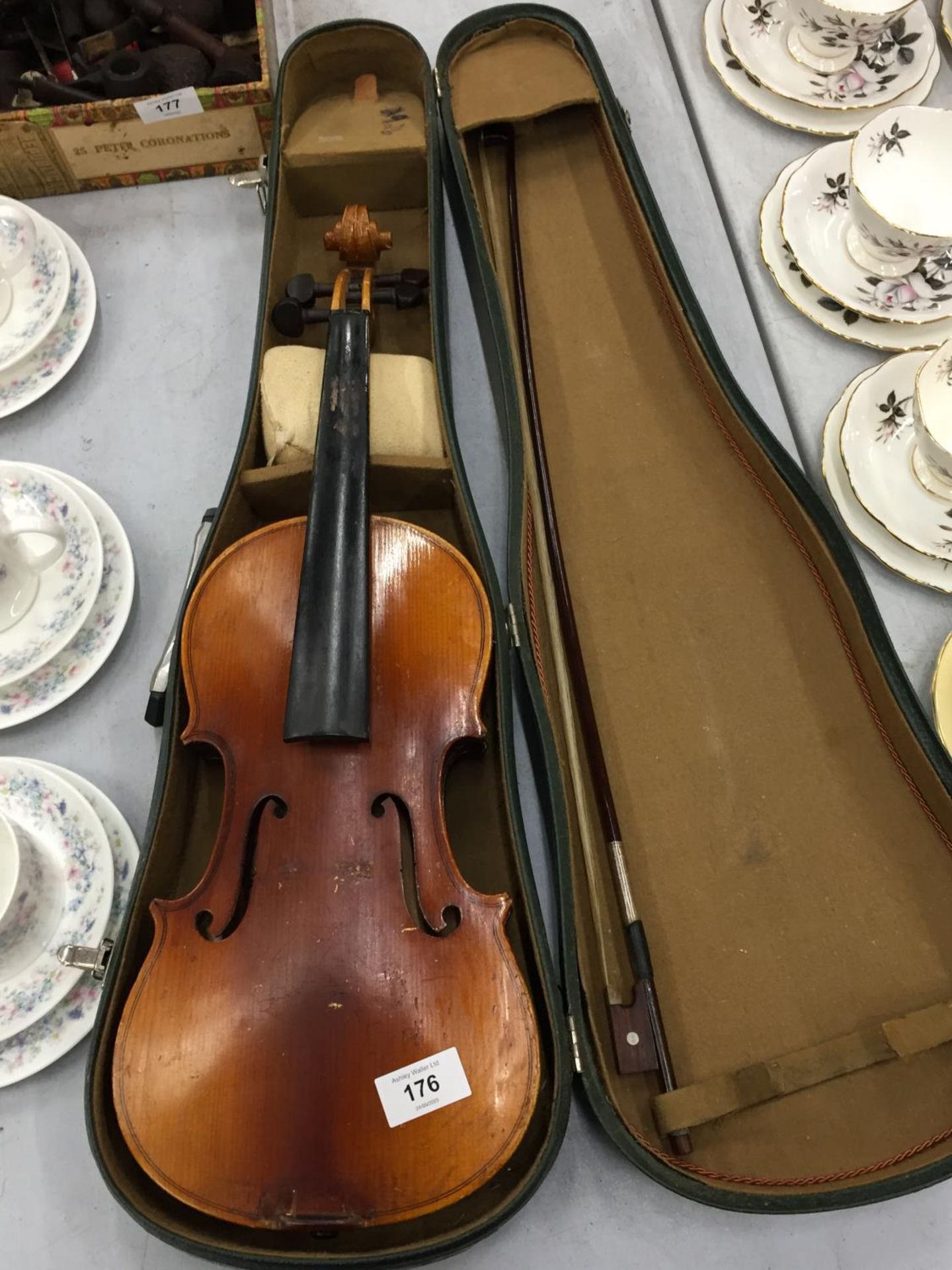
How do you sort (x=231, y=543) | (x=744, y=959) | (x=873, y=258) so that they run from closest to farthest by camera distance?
(x=744, y=959) → (x=231, y=543) → (x=873, y=258)

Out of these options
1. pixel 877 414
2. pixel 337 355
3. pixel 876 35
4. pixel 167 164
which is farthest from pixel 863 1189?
pixel 167 164

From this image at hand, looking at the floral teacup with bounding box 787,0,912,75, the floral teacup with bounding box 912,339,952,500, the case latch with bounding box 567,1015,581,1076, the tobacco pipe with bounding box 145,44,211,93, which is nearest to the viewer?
the case latch with bounding box 567,1015,581,1076

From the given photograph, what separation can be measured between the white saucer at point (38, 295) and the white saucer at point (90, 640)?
0.97 feet

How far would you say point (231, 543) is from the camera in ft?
3.86

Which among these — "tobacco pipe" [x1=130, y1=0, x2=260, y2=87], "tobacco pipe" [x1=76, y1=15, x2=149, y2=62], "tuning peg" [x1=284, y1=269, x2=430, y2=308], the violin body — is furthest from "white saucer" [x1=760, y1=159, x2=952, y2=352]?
"tobacco pipe" [x1=76, y1=15, x2=149, y2=62]

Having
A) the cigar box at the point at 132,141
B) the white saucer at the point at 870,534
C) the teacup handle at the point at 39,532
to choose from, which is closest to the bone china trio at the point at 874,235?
the white saucer at the point at 870,534

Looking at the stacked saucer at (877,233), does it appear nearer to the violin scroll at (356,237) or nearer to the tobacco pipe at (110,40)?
the violin scroll at (356,237)

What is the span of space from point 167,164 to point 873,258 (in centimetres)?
131

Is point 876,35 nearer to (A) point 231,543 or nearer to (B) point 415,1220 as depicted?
(A) point 231,543

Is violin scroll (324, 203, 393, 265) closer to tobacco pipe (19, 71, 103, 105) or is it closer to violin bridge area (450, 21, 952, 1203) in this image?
violin bridge area (450, 21, 952, 1203)

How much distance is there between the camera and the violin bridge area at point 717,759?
3.26 ft

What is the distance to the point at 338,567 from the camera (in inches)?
41.1

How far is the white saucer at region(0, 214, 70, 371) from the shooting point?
1393mm

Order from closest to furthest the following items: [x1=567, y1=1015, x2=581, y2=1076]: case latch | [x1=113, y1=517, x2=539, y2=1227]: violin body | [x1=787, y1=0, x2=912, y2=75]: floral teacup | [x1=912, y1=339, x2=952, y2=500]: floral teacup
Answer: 1. [x1=113, y1=517, x2=539, y2=1227]: violin body
2. [x1=567, y1=1015, x2=581, y2=1076]: case latch
3. [x1=912, y1=339, x2=952, y2=500]: floral teacup
4. [x1=787, y1=0, x2=912, y2=75]: floral teacup
